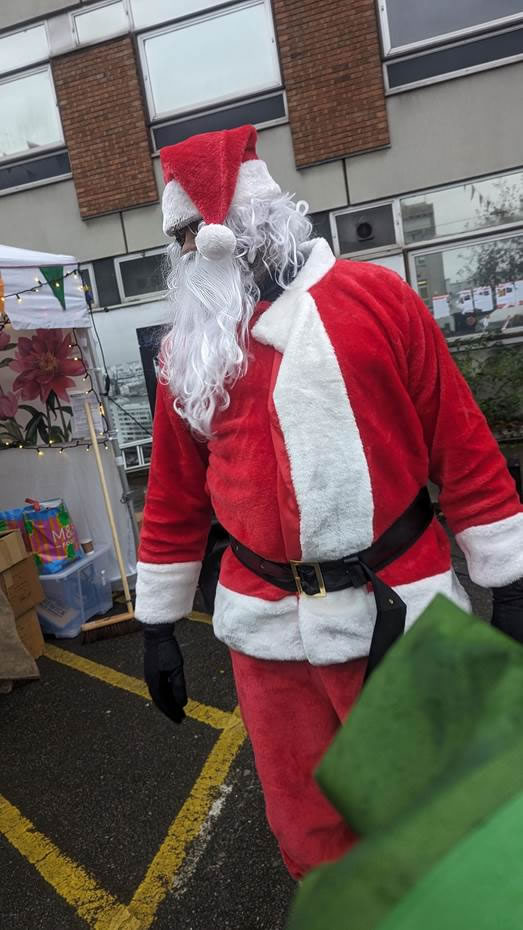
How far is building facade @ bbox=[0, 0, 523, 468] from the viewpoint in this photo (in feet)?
19.6

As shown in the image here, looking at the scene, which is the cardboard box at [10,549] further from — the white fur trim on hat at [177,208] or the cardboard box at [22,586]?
the white fur trim on hat at [177,208]

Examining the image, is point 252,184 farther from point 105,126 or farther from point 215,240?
point 105,126

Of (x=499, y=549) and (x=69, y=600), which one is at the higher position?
(x=499, y=549)

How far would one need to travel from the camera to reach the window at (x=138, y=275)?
7.03 meters

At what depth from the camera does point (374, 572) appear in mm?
1348

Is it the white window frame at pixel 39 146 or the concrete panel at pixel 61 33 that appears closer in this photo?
the concrete panel at pixel 61 33

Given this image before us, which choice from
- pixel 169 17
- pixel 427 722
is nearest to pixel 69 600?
pixel 427 722

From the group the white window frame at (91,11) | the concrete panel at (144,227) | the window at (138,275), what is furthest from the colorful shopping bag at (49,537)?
the white window frame at (91,11)

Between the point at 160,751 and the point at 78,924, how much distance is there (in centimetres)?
83

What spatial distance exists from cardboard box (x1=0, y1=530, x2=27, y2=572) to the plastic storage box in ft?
1.18

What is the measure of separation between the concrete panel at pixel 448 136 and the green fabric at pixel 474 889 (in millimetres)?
6794

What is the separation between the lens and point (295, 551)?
133cm

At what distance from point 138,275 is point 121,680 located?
16.5 feet

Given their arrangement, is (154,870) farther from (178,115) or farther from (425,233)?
(178,115)
